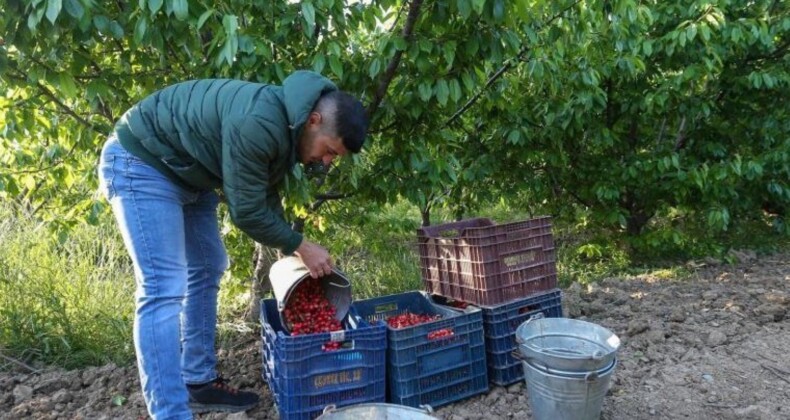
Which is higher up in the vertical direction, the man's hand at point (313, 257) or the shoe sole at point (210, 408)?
the man's hand at point (313, 257)

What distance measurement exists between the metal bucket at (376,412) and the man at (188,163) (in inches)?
24.5

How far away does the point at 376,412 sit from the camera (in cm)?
208

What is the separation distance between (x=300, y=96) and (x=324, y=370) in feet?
3.98

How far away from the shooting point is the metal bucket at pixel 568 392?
2.38 metres

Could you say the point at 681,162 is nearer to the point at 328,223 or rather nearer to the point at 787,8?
the point at 787,8

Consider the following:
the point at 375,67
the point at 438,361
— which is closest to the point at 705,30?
the point at 375,67

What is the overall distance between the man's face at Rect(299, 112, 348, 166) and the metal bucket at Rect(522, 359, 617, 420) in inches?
51.4

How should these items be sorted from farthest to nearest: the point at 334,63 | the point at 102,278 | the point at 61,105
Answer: the point at 102,278
the point at 61,105
the point at 334,63

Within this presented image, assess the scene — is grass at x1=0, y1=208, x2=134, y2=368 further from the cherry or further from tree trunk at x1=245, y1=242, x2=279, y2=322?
the cherry

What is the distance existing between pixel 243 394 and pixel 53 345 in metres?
1.60

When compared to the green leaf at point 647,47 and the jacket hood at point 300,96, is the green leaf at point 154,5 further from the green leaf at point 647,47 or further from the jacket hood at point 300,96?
the green leaf at point 647,47

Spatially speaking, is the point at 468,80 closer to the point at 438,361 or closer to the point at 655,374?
Answer: the point at 438,361

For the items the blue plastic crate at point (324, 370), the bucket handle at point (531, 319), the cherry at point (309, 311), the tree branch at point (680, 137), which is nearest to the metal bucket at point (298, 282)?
the cherry at point (309, 311)

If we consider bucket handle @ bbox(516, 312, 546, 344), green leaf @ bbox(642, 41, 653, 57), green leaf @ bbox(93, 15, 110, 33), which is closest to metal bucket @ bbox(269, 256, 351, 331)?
bucket handle @ bbox(516, 312, 546, 344)
